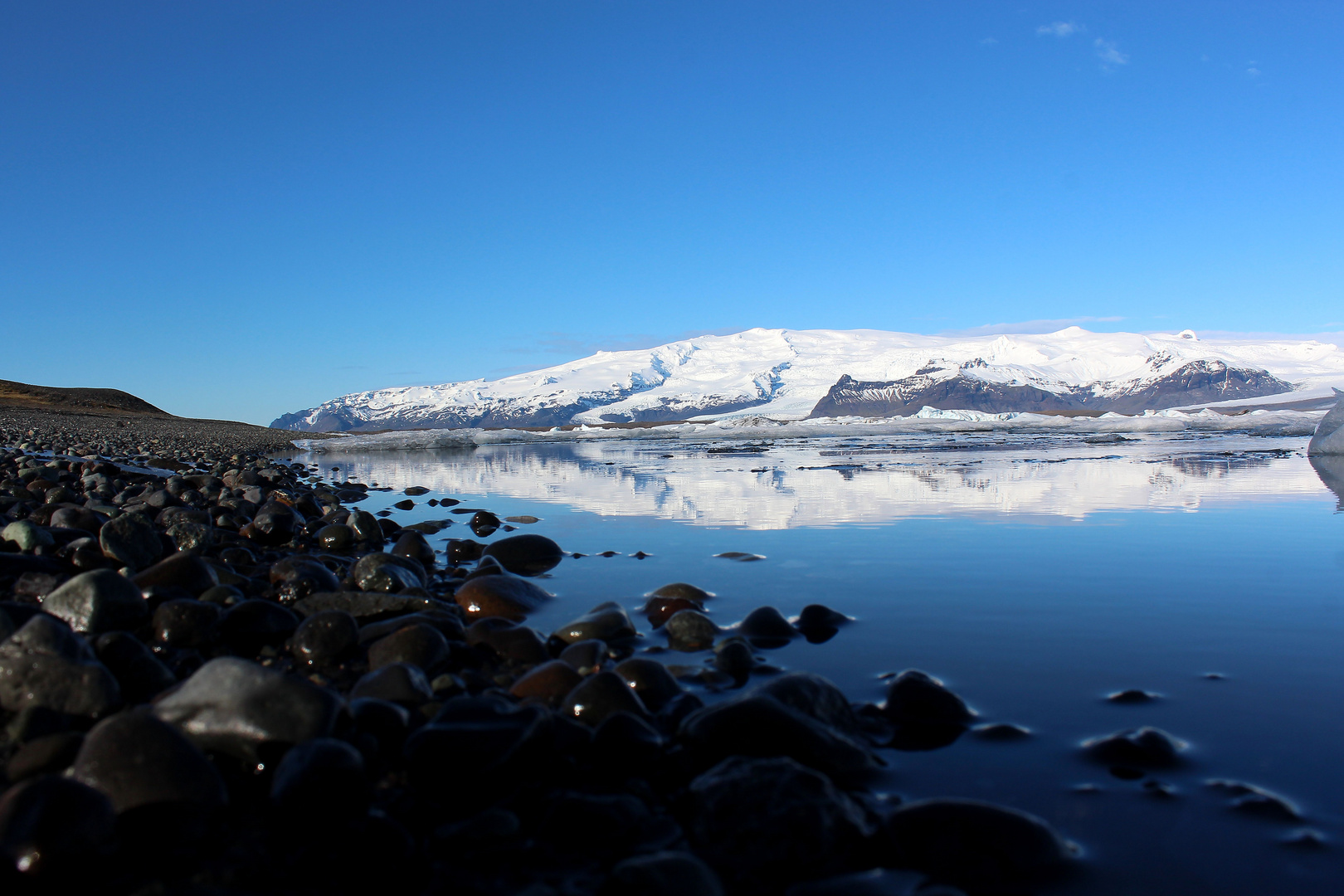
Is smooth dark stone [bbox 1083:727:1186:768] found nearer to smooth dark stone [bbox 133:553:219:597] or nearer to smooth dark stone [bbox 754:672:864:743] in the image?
smooth dark stone [bbox 754:672:864:743]

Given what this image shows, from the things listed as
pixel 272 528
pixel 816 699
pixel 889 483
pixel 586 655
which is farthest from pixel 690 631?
pixel 889 483

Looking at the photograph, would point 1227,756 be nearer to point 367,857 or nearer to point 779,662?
point 779,662

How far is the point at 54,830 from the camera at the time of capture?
1.58 meters

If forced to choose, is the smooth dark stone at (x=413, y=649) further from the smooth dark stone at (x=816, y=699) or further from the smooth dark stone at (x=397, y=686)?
the smooth dark stone at (x=816, y=699)

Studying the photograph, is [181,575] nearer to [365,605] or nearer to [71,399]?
[365,605]

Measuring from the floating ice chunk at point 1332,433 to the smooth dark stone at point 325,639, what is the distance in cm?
1954

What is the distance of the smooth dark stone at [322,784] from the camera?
188 centimetres

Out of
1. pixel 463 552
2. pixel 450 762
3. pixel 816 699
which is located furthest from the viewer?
pixel 463 552

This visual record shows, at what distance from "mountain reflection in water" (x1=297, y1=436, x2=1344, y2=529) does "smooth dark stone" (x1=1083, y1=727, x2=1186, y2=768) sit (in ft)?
16.0

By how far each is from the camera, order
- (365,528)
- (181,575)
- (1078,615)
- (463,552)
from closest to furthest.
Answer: (181,575) < (1078,615) < (463,552) < (365,528)

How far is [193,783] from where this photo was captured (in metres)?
A: 1.84

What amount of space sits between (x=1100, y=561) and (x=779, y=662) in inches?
124

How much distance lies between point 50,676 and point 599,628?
1.96 metres

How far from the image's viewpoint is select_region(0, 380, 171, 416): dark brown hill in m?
46.6
